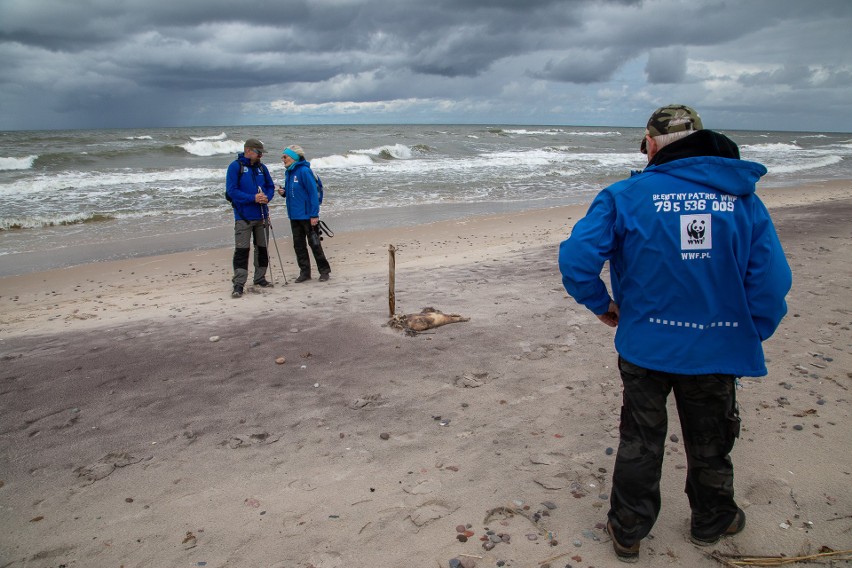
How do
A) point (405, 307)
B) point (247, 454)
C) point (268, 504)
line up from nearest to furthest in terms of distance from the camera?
point (268, 504), point (247, 454), point (405, 307)

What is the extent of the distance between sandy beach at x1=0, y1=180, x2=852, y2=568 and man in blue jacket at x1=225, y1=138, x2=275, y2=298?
77 cm

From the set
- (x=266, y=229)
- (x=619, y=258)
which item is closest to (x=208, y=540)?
(x=619, y=258)

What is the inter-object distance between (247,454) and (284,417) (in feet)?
1.68

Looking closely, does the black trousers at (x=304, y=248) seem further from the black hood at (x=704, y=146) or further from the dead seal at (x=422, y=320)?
the black hood at (x=704, y=146)

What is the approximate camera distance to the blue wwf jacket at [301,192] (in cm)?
830

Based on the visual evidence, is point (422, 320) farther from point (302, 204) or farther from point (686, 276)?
point (686, 276)

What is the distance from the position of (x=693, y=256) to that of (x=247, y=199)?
258 inches

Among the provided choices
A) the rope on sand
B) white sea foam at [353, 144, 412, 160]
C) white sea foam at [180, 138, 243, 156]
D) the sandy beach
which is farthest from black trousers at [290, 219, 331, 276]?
white sea foam at [180, 138, 243, 156]

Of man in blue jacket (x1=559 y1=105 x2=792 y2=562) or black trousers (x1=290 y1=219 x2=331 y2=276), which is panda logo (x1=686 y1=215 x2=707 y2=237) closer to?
man in blue jacket (x1=559 y1=105 x2=792 y2=562)

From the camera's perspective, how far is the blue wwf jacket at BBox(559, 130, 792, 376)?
2449mm

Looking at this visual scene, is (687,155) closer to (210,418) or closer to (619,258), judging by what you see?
(619,258)

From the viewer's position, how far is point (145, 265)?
10375 millimetres

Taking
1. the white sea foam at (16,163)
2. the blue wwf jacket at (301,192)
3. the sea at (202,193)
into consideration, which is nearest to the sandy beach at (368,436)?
the blue wwf jacket at (301,192)

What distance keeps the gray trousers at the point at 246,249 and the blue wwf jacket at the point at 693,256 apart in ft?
20.5
